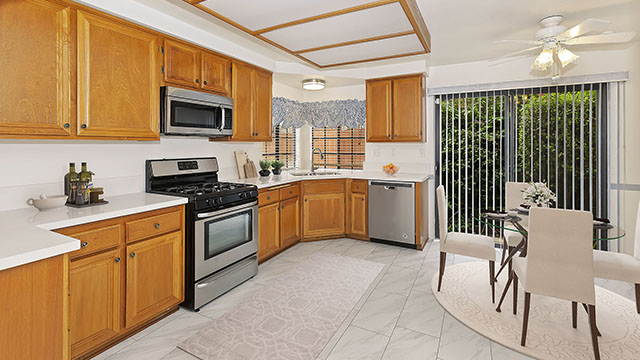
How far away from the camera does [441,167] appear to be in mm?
4551

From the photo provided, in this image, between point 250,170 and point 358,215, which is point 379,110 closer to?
point 358,215

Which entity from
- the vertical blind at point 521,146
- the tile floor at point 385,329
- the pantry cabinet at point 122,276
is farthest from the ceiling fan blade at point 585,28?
the pantry cabinet at point 122,276

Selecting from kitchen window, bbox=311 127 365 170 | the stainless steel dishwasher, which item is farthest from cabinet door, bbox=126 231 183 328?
kitchen window, bbox=311 127 365 170

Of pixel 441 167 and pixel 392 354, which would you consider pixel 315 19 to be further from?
pixel 441 167

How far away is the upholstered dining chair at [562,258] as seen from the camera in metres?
1.93

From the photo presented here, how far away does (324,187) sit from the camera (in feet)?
14.8

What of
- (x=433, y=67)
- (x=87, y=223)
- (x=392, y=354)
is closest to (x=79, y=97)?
(x=87, y=223)

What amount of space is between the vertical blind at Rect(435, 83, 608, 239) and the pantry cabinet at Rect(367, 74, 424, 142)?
0.39 metres

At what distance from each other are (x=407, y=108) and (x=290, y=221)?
2199 mm

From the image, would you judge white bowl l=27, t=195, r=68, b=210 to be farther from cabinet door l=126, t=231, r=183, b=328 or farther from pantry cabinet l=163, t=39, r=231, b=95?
pantry cabinet l=163, t=39, r=231, b=95

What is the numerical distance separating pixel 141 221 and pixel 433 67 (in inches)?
161

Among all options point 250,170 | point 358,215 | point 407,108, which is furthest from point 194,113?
point 407,108

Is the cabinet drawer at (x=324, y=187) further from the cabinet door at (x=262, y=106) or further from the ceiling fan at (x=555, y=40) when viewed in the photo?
the ceiling fan at (x=555, y=40)

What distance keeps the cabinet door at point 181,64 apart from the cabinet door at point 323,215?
2.09m
